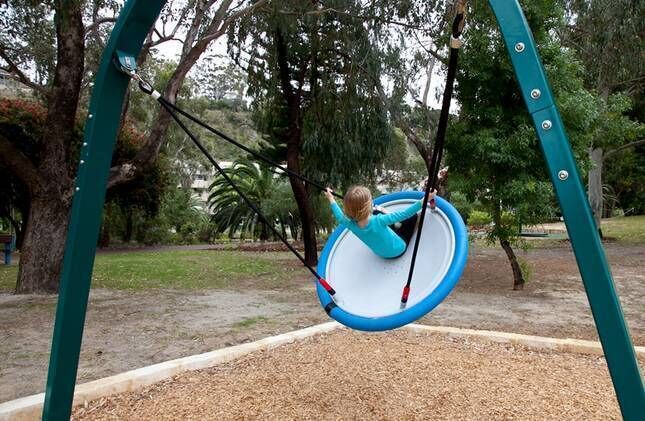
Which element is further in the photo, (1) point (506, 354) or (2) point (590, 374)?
(1) point (506, 354)

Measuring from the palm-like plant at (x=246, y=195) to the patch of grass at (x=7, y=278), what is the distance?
10226 millimetres

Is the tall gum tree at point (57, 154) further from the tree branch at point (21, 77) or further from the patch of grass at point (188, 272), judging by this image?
the patch of grass at point (188, 272)

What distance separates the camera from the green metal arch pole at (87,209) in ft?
7.78

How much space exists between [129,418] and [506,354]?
105 inches

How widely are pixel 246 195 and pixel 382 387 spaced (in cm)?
1912

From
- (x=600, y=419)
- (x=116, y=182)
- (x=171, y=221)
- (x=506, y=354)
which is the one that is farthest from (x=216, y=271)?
(x=171, y=221)

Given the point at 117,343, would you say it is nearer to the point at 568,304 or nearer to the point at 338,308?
the point at 338,308

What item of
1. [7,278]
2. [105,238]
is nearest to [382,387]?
[7,278]

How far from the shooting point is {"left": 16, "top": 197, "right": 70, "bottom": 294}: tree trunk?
6758mm

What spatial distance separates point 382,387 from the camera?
127 inches

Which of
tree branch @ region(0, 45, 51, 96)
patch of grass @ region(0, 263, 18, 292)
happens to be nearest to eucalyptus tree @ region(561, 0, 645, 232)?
tree branch @ region(0, 45, 51, 96)

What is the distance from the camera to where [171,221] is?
2358cm

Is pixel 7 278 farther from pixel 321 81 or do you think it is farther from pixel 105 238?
pixel 105 238

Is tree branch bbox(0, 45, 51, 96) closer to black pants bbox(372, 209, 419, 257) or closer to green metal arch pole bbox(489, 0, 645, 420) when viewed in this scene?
black pants bbox(372, 209, 419, 257)
